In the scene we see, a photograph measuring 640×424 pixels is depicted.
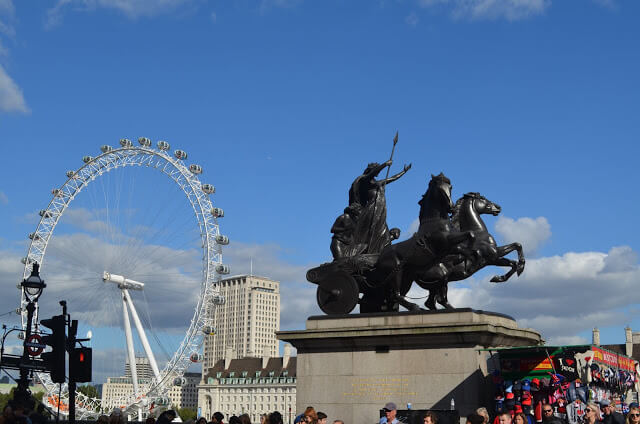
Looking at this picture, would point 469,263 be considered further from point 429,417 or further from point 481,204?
point 429,417

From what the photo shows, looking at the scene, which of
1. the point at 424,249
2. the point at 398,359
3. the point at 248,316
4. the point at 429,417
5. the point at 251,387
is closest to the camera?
the point at 429,417

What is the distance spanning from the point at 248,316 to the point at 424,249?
177013mm

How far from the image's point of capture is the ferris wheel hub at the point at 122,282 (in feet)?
187

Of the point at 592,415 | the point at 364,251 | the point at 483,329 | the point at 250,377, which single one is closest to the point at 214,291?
the point at 364,251

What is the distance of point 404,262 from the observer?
20.2 meters

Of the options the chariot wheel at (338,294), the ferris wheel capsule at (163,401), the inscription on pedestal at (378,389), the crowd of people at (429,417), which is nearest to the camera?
the crowd of people at (429,417)

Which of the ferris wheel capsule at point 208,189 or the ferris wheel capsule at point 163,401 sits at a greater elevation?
the ferris wheel capsule at point 208,189

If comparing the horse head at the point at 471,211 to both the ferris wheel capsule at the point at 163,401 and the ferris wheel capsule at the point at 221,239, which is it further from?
the ferris wheel capsule at the point at 163,401

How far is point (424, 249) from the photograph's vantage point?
1991cm

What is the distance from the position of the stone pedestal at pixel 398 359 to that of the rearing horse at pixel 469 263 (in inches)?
45.4

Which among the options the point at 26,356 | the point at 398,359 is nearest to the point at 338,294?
the point at 398,359

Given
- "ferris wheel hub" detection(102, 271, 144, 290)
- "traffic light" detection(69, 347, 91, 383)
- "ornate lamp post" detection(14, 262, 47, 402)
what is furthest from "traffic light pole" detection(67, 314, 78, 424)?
"ferris wheel hub" detection(102, 271, 144, 290)

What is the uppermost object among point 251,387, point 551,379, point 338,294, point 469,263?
point 469,263

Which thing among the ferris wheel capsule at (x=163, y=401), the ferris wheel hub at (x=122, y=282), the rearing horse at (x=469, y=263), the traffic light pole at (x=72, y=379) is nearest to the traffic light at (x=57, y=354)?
the traffic light pole at (x=72, y=379)
